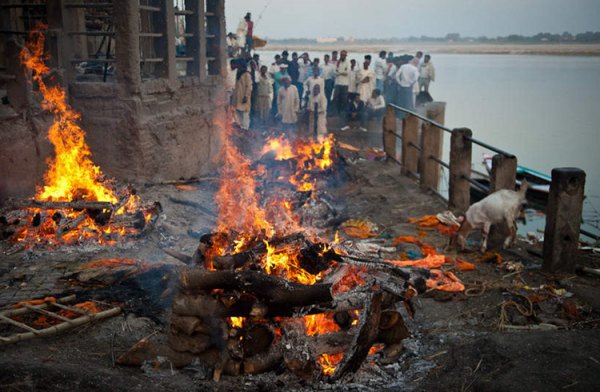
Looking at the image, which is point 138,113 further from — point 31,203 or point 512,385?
point 512,385

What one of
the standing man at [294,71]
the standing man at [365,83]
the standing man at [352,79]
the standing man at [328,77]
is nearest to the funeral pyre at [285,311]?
the standing man at [365,83]

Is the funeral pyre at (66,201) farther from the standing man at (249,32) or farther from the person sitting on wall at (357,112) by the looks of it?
the standing man at (249,32)

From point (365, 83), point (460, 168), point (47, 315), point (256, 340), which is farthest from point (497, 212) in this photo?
point (365, 83)

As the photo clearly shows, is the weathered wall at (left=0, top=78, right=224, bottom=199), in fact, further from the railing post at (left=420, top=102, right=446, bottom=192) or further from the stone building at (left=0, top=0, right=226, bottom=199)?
the railing post at (left=420, top=102, right=446, bottom=192)

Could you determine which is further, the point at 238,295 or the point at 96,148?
the point at 96,148

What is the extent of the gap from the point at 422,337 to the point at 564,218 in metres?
2.64

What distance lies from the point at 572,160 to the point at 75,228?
22.6 meters

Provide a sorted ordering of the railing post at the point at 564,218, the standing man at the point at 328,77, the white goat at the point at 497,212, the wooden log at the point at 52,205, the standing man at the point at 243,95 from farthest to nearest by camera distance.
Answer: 1. the standing man at the point at 328,77
2. the standing man at the point at 243,95
3. the wooden log at the point at 52,205
4. the white goat at the point at 497,212
5. the railing post at the point at 564,218

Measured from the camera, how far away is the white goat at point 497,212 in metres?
7.72

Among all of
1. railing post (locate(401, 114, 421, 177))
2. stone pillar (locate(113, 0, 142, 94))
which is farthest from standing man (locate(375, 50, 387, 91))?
stone pillar (locate(113, 0, 142, 94))

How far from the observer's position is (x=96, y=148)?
1034 cm

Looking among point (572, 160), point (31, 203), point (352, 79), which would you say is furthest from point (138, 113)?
point (572, 160)

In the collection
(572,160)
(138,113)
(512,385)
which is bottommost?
(572,160)

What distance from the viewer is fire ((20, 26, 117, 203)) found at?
9.28 m
